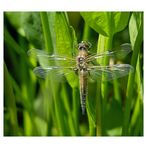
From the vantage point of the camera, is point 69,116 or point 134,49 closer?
point 134,49

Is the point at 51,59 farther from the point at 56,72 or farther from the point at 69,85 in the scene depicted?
the point at 69,85

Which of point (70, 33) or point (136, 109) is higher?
point (70, 33)

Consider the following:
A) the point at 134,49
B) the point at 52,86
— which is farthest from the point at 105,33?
the point at 52,86

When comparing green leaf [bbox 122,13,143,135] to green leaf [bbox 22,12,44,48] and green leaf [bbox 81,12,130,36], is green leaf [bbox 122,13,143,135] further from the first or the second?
green leaf [bbox 22,12,44,48]

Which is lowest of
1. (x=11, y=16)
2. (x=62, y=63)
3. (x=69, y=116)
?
(x=69, y=116)

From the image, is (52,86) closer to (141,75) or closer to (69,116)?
(69,116)

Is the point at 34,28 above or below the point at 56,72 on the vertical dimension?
above

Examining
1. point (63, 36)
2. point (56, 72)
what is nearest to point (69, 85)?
point (56, 72)

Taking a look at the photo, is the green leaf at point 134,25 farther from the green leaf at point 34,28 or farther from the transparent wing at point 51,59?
the green leaf at point 34,28
